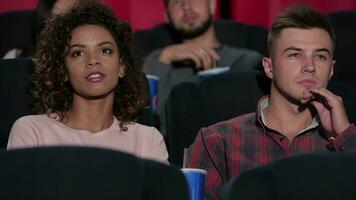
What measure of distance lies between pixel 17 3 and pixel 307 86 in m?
1.29

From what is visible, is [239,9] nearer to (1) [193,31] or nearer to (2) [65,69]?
(1) [193,31]

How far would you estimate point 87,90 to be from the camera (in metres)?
1.51

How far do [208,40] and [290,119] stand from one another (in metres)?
0.78

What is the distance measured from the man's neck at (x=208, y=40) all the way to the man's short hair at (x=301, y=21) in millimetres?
677

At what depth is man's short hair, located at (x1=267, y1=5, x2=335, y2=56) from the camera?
1.60 metres

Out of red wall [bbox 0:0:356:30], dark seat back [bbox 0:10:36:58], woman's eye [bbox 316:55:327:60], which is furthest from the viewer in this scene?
red wall [bbox 0:0:356:30]

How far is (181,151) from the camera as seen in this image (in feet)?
5.50

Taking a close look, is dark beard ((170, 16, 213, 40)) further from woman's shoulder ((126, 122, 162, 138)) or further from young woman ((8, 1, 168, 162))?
woman's shoulder ((126, 122, 162, 138))

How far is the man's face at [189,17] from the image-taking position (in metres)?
2.31

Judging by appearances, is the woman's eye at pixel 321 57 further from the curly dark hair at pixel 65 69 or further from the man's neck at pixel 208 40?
the man's neck at pixel 208 40

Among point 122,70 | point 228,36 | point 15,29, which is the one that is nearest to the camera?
point 122,70

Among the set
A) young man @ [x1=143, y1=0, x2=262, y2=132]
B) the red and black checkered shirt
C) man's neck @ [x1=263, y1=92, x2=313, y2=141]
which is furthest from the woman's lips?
young man @ [x1=143, y1=0, x2=262, y2=132]

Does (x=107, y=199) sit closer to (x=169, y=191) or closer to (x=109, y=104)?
(x=169, y=191)

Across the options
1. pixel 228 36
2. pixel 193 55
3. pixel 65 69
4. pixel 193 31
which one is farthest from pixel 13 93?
pixel 228 36
